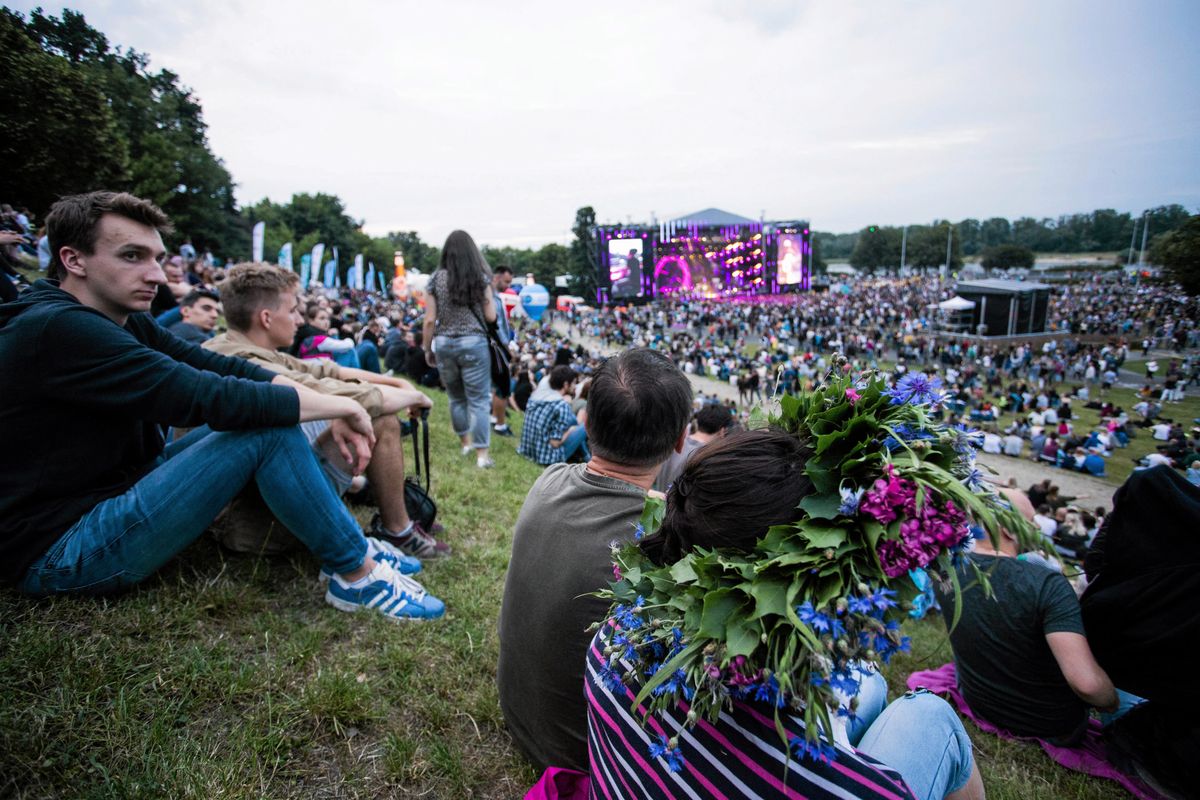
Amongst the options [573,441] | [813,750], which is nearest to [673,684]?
[813,750]

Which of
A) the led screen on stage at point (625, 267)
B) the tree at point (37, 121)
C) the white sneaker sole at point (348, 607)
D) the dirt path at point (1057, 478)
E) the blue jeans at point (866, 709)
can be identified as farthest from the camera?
the led screen on stage at point (625, 267)

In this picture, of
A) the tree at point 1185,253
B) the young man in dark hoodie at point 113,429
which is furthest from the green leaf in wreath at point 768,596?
the tree at point 1185,253

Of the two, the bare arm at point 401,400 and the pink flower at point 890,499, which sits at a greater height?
the pink flower at point 890,499

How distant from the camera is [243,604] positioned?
2393 millimetres

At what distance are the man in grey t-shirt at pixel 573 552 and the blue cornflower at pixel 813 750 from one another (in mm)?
704

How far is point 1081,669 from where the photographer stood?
2.20 metres


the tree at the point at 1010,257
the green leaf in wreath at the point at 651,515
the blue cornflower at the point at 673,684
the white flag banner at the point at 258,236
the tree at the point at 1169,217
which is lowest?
the tree at the point at 1010,257

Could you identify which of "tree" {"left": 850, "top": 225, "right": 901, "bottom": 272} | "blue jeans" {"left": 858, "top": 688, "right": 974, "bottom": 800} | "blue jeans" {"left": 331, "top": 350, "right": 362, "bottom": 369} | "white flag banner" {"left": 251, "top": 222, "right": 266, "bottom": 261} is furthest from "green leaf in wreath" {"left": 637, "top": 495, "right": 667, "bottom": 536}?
"tree" {"left": 850, "top": 225, "right": 901, "bottom": 272}

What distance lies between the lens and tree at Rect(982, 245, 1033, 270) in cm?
6956

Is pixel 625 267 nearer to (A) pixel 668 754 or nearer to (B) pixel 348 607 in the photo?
(B) pixel 348 607

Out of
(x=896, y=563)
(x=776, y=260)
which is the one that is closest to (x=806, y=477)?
(x=896, y=563)

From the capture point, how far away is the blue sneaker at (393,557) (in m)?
2.85

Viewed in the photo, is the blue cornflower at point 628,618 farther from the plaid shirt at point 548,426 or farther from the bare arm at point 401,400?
the plaid shirt at point 548,426

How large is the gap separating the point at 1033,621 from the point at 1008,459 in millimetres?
19105
